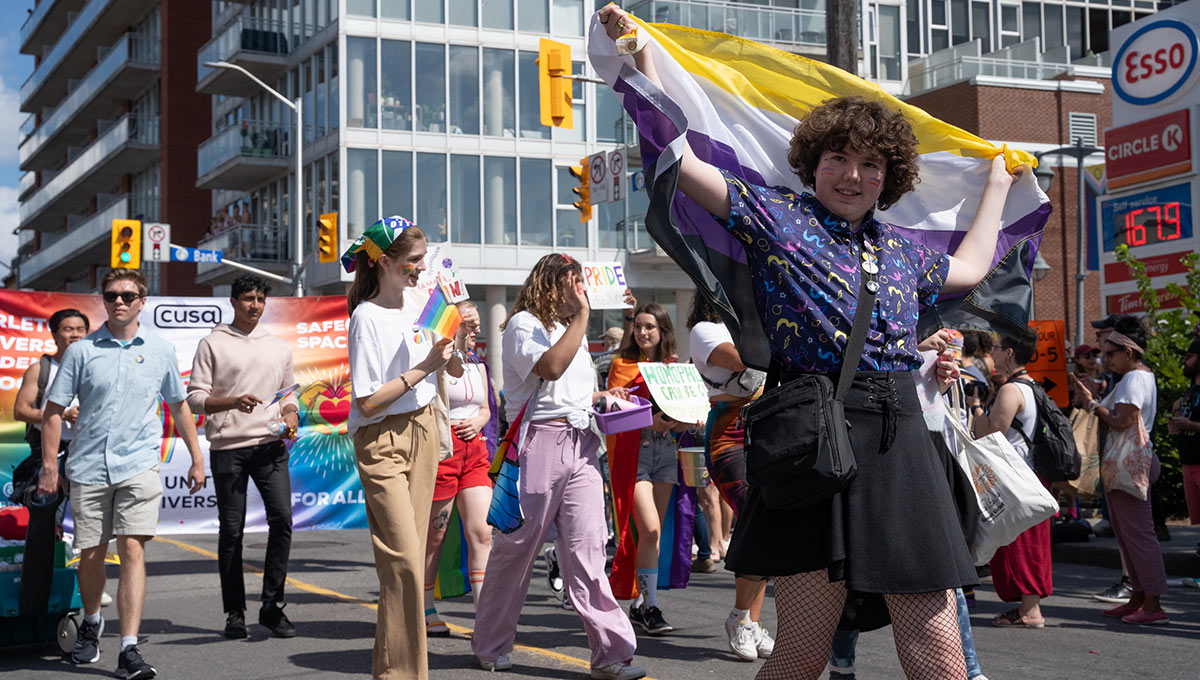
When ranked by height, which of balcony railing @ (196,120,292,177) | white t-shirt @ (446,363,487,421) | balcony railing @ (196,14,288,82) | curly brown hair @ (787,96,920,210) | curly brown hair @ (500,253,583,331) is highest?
balcony railing @ (196,14,288,82)

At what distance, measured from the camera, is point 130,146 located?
172 feet

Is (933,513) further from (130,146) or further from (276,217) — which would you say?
(130,146)

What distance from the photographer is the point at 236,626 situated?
782 cm

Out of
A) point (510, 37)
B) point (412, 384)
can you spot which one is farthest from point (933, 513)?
point (510, 37)

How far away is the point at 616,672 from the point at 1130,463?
3.94 meters

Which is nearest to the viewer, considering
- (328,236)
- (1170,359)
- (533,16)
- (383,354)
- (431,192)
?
(383,354)

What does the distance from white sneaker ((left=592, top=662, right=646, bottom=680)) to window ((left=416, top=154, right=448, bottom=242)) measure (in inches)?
1207

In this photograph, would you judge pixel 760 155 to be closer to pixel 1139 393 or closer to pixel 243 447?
pixel 243 447

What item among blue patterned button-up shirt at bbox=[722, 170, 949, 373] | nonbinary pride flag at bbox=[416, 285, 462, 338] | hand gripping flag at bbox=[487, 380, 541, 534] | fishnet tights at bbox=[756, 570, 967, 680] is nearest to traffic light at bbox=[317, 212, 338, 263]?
hand gripping flag at bbox=[487, 380, 541, 534]

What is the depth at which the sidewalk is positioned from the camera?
10.8 meters

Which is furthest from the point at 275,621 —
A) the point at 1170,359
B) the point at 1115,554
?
the point at 1170,359

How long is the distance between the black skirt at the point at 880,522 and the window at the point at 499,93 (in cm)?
3446

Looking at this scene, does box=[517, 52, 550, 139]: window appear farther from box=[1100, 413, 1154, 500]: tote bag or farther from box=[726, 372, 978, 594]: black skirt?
box=[726, 372, 978, 594]: black skirt

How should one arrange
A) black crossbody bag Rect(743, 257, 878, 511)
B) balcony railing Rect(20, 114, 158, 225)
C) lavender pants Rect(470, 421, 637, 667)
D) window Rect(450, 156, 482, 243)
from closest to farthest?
1. black crossbody bag Rect(743, 257, 878, 511)
2. lavender pants Rect(470, 421, 637, 667)
3. window Rect(450, 156, 482, 243)
4. balcony railing Rect(20, 114, 158, 225)
